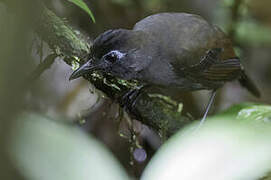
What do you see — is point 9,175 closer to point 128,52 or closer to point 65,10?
point 128,52

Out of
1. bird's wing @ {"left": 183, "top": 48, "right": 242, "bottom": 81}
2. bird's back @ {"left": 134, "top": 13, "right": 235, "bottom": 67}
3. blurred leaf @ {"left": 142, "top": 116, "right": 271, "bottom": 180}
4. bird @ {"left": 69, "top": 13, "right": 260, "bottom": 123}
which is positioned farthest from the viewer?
bird's wing @ {"left": 183, "top": 48, "right": 242, "bottom": 81}

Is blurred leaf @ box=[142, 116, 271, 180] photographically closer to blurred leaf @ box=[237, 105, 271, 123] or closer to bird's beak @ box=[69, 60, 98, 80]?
blurred leaf @ box=[237, 105, 271, 123]

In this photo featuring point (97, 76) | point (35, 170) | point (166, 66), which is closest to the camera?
point (35, 170)

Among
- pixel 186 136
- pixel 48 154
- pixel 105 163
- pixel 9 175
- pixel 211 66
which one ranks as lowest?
pixel 211 66

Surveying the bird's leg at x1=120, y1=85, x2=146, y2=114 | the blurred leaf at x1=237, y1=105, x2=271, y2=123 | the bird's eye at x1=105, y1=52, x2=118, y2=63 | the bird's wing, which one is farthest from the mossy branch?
the blurred leaf at x1=237, y1=105, x2=271, y2=123

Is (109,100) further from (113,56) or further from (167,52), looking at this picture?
(167,52)

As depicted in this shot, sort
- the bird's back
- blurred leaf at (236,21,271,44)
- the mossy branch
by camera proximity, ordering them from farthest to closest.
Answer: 1. blurred leaf at (236,21,271,44)
2. the bird's back
3. the mossy branch

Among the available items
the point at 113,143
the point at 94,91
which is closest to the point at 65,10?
the point at 113,143

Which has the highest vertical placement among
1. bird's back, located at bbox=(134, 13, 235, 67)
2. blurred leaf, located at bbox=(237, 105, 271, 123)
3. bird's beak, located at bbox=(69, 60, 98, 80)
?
bird's beak, located at bbox=(69, 60, 98, 80)

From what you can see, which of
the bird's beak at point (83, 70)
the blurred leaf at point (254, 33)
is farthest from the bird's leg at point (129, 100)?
the blurred leaf at point (254, 33)
